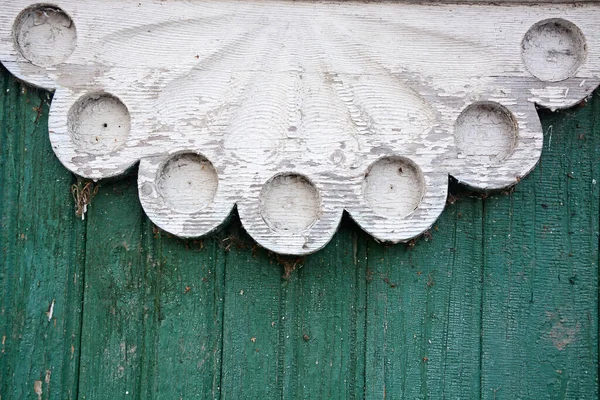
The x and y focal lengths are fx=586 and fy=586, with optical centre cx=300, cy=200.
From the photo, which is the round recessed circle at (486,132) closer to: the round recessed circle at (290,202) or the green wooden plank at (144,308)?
the round recessed circle at (290,202)

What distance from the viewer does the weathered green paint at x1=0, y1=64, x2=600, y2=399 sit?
3.63 feet

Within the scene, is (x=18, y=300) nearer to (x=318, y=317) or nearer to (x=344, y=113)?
(x=318, y=317)

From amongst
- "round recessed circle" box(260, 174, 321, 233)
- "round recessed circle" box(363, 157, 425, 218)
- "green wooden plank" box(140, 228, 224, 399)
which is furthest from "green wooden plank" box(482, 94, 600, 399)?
"green wooden plank" box(140, 228, 224, 399)

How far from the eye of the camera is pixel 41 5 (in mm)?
1084

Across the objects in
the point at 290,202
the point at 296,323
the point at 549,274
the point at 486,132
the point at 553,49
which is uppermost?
the point at 553,49

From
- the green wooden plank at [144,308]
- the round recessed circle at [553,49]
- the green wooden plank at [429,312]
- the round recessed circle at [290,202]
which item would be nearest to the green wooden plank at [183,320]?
the green wooden plank at [144,308]

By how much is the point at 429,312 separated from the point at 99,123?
0.72 m

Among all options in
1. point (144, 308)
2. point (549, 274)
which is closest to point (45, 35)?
point (144, 308)

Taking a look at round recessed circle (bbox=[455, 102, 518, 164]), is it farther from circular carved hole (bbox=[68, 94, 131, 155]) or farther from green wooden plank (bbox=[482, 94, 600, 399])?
circular carved hole (bbox=[68, 94, 131, 155])

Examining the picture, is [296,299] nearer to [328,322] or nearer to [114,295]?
[328,322]

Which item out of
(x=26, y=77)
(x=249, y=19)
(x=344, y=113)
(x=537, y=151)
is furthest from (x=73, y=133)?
(x=537, y=151)

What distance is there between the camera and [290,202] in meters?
1.08

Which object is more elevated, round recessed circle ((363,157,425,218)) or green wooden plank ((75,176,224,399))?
round recessed circle ((363,157,425,218))

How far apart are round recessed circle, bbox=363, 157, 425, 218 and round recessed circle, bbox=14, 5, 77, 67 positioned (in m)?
0.61
